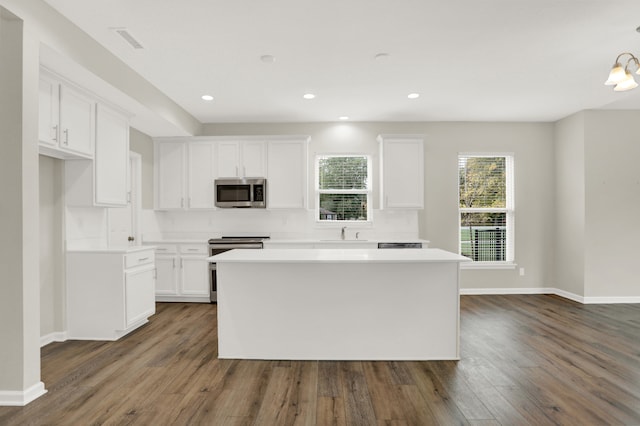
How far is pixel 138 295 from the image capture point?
3762mm

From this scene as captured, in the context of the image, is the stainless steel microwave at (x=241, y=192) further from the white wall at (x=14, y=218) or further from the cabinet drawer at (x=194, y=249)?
the white wall at (x=14, y=218)

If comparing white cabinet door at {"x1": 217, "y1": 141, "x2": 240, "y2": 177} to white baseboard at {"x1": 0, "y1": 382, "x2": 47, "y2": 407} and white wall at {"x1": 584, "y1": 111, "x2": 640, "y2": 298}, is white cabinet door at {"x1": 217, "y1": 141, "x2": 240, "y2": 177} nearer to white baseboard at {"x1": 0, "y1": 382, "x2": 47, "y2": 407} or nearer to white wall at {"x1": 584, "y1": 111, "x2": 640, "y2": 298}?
white baseboard at {"x1": 0, "y1": 382, "x2": 47, "y2": 407}

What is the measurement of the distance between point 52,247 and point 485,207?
569cm

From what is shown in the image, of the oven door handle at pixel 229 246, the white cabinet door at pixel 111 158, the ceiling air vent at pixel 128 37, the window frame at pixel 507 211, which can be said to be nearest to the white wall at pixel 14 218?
the ceiling air vent at pixel 128 37

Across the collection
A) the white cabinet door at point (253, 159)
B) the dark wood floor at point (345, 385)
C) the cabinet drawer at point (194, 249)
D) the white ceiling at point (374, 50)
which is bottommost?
the dark wood floor at point (345, 385)

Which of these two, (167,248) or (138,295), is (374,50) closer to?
(138,295)

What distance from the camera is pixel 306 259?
111 inches

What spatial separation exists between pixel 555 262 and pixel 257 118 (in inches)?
200

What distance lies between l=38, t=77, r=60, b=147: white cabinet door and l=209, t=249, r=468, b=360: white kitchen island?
1755 mm

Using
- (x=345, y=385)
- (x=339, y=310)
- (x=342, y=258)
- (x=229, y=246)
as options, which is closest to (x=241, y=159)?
(x=229, y=246)

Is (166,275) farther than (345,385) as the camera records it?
Yes

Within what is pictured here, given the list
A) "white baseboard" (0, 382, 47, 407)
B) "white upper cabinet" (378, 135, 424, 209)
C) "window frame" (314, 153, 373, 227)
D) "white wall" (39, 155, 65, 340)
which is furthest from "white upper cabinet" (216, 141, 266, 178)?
"white baseboard" (0, 382, 47, 407)

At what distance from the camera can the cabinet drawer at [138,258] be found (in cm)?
355

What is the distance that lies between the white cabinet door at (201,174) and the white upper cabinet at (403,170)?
253cm
